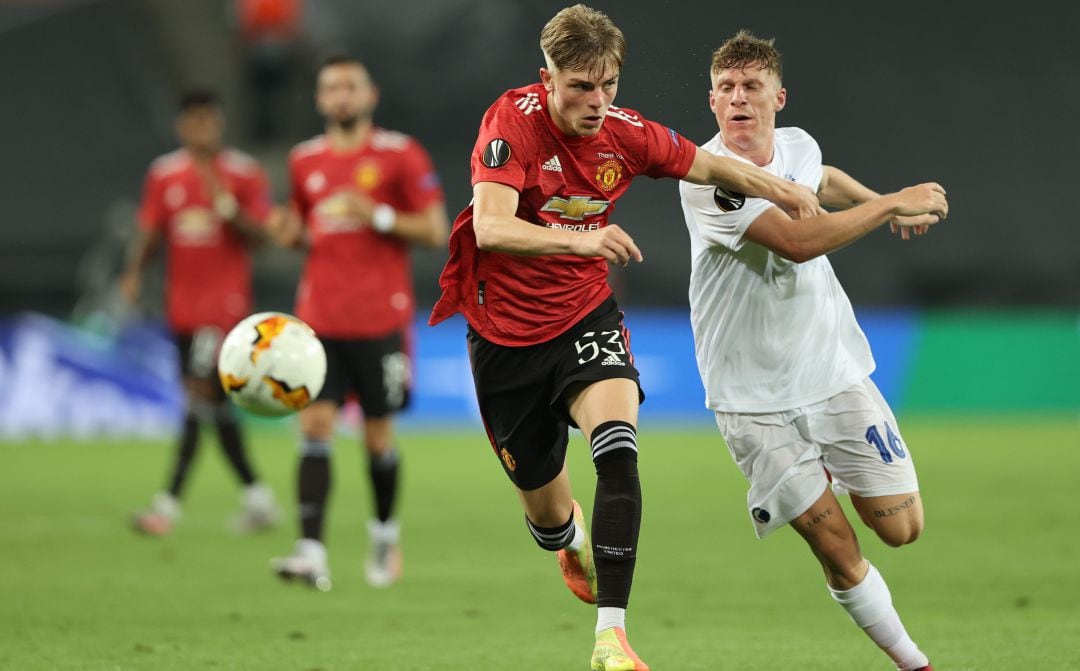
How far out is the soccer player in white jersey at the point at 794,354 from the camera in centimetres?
540

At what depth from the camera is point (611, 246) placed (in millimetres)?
4910

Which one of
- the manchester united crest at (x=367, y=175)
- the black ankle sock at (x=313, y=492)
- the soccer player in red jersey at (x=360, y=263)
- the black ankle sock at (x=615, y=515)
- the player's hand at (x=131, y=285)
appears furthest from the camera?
the player's hand at (x=131, y=285)

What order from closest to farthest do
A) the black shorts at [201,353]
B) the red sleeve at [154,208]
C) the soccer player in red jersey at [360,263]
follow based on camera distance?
the soccer player in red jersey at [360,263]
the black shorts at [201,353]
the red sleeve at [154,208]

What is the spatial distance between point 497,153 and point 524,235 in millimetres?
406

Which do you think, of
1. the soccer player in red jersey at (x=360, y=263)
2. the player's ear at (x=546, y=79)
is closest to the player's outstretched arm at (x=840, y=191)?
the player's ear at (x=546, y=79)

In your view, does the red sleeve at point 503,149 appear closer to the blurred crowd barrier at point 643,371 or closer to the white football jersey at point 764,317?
the white football jersey at point 764,317

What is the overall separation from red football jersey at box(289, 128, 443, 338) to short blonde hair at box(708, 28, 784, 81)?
3.43m

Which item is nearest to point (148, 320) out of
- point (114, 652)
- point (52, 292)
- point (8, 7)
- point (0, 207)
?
point (52, 292)

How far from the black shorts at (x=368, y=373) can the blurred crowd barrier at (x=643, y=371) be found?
29.3 ft

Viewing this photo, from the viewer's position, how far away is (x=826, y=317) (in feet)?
18.8

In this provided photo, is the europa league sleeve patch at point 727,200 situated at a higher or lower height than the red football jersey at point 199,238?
lower

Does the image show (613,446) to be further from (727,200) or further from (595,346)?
(727,200)

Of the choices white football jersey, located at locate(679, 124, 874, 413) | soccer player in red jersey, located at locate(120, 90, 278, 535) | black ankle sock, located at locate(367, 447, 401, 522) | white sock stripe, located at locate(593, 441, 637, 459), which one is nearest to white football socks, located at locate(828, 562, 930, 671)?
white football jersey, located at locate(679, 124, 874, 413)

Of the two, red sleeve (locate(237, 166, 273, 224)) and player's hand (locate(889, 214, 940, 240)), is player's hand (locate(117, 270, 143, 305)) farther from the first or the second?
player's hand (locate(889, 214, 940, 240))
